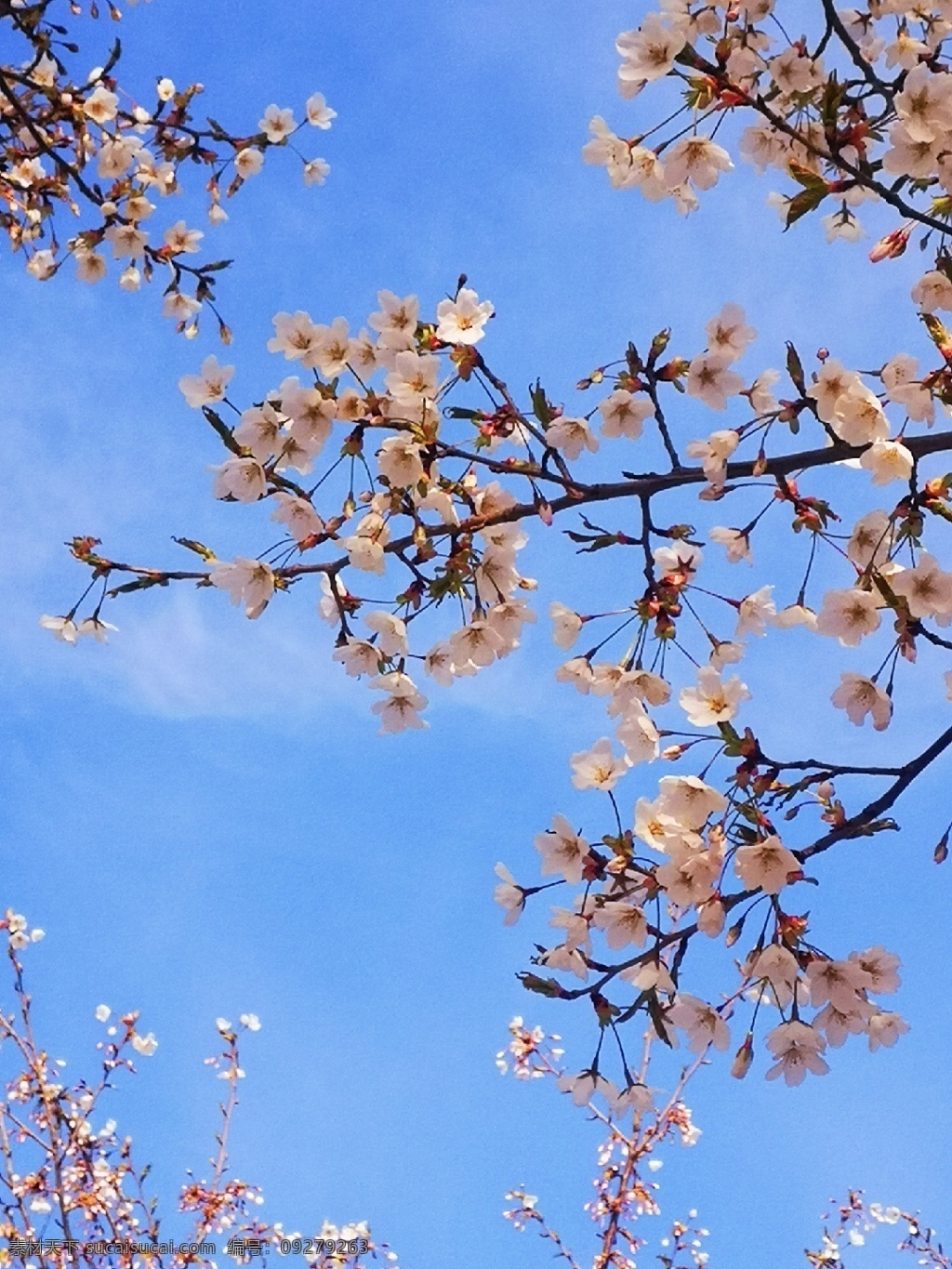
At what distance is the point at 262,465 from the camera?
10.1ft

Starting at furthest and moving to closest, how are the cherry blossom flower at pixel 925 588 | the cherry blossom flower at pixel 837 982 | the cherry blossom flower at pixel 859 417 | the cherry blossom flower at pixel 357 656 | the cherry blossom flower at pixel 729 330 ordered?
the cherry blossom flower at pixel 729 330, the cherry blossom flower at pixel 357 656, the cherry blossom flower at pixel 925 588, the cherry blossom flower at pixel 859 417, the cherry blossom flower at pixel 837 982

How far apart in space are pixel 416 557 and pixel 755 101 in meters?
1.50

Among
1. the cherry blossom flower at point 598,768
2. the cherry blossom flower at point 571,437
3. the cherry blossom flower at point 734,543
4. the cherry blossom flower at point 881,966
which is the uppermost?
the cherry blossom flower at point 734,543

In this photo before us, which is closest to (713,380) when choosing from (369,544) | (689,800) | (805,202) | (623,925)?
(805,202)

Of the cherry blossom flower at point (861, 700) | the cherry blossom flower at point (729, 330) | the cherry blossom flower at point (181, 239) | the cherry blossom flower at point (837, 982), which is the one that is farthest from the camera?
the cherry blossom flower at point (181, 239)

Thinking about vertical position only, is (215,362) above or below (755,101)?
below

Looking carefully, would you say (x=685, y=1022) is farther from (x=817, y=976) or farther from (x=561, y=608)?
(x=561, y=608)

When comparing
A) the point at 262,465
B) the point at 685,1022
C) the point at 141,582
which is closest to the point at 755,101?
the point at 262,465

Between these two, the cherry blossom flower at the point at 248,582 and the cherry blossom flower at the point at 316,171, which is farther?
the cherry blossom flower at the point at 316,171

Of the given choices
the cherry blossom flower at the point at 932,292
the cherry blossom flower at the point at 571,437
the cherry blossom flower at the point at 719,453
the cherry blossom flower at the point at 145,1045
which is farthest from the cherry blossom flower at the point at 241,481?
the cherry blossom flower at the point at 145,1045

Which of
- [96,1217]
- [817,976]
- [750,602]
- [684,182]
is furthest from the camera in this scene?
[96,1217]

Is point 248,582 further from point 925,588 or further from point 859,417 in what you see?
point 925,588

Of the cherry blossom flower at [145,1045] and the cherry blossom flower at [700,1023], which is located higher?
the cherry blossom flower at [145,1045]

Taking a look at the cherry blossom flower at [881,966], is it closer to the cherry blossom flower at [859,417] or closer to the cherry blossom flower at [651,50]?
the cherry blossom flower at [859,417]
